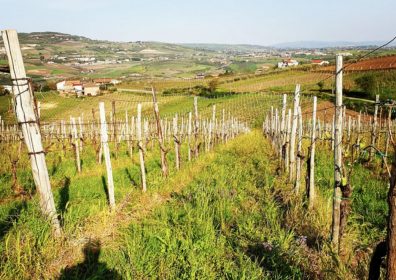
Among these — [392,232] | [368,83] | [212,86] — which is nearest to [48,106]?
[212,86]

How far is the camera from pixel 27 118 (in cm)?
477

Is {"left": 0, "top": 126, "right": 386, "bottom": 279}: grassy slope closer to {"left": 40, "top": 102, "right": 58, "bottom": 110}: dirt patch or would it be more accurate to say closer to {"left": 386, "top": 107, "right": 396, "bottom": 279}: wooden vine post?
{"left": 386, "top": 107, "right": 396, "bottom": 279}: wooden vine post

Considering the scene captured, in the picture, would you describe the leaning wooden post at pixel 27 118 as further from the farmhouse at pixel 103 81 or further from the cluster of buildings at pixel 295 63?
the cluster of buildings at pixel 295 63

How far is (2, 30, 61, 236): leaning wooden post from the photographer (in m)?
4.53

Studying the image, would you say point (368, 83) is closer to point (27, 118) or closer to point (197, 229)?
point (197, 229)

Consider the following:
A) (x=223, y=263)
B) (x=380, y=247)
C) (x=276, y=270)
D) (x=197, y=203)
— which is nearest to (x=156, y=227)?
(x=197, y=203)

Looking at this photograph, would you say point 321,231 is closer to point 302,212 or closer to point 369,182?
point 302,212

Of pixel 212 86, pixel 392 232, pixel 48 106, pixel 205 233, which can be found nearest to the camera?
pixel 392 232

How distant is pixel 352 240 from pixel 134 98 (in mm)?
44290

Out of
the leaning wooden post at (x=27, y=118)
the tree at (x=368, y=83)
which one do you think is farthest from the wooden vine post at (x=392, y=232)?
the tree at (x=368, y=83)

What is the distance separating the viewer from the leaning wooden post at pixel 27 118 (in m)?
4.53

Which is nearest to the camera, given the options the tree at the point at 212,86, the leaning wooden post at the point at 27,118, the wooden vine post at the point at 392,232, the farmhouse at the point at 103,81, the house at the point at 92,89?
the wooden vine post at the point at 392,232

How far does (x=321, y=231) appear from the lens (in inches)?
206

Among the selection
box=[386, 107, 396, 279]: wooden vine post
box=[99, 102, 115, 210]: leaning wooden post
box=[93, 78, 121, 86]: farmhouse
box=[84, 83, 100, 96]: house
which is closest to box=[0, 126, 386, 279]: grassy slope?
box=[99, 102, 115, 210]: leaning wooden post
